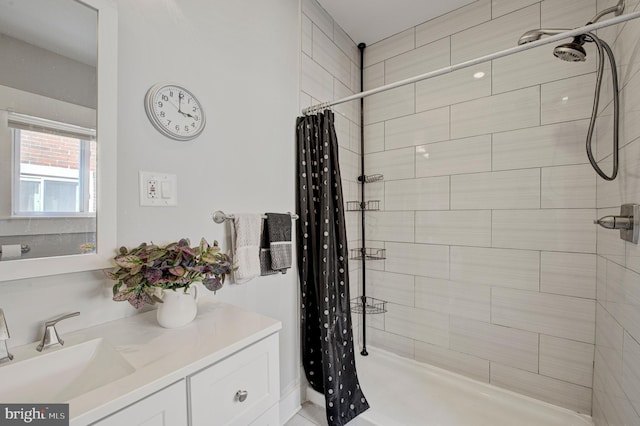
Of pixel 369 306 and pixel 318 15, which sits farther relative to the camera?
pixel 369 306

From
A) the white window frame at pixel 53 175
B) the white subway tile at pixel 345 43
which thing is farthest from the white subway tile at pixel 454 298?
the white window frame at pixel 53 175

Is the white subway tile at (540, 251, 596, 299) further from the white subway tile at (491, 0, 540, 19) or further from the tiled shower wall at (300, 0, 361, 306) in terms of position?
the white subway tile at (491, 0, 540, 19)

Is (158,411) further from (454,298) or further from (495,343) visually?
(495,343)

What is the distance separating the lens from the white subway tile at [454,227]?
6.08 ft

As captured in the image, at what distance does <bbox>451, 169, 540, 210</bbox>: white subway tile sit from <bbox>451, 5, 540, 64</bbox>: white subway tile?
0.88 metres

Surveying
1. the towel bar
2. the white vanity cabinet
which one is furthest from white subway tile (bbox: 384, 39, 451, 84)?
the white vanity cabinet

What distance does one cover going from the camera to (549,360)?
1.66 metres

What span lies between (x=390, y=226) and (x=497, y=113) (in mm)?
1091

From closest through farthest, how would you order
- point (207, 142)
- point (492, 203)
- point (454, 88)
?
1. point (207, 142)
2. point (492, 203)
3. point (454, 88)

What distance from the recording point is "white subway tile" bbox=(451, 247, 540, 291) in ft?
5.60

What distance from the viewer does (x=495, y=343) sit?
182 cm

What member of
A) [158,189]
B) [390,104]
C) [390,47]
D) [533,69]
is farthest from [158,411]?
[390,47]

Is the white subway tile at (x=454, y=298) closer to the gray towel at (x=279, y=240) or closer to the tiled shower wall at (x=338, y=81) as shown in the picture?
the tiled shower wall at (x=338, y=81)

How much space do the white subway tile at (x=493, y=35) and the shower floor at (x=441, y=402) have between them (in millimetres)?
2323
